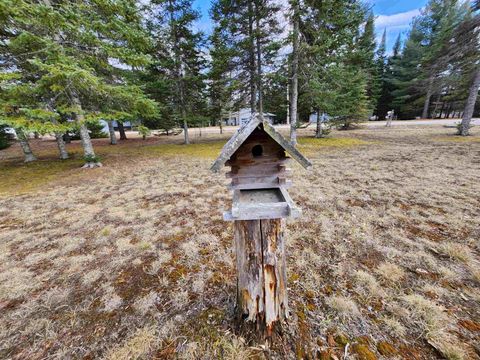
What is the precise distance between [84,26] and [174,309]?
27.5 ft

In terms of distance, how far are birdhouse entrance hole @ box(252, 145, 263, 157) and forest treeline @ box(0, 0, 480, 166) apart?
21.1 ft

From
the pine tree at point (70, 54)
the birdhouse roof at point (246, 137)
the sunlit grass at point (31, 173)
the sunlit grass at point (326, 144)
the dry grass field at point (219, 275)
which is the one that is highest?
the pine tree at point (70, 54)

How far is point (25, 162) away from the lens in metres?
9.60

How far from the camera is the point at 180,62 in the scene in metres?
13.1

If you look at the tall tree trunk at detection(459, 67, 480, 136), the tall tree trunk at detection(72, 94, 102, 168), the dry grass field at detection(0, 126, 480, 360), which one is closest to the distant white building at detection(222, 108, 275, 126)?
the dry grass field at detection(0, 126, 480, 360)

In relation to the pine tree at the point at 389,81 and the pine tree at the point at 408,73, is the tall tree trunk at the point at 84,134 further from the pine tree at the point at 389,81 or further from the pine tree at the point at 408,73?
the pine tree at the point at 389,81

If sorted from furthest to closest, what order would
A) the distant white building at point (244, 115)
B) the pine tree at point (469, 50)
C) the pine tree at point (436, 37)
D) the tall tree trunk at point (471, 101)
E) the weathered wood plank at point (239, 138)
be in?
the pine tree at point (436, 37)
the tall tree trunk at point (471, 101)
the pine tree at point (469, 50)
the distant white building at point (244, 115)
the weathered wood plank at point (239, 138)

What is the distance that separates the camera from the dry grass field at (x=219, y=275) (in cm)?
179

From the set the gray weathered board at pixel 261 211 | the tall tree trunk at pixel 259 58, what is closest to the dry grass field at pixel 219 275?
the gray weathered board at pixel 261 211

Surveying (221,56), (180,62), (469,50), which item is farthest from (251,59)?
(469,50)

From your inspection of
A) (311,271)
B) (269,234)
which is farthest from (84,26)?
(311,271)

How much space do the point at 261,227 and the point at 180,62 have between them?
14633 millimetres

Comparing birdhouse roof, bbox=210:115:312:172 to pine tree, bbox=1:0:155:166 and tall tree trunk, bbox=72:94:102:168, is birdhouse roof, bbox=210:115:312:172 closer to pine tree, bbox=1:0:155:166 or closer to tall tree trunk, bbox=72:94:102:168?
pine tree, bbox=1:0:155:166

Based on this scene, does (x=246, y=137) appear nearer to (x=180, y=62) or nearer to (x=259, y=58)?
(x=259, y=58)
